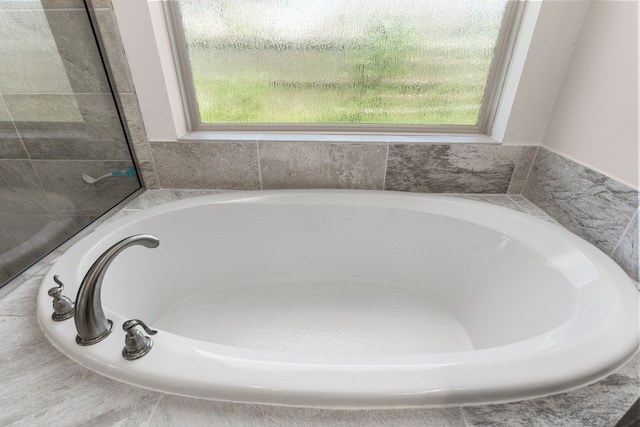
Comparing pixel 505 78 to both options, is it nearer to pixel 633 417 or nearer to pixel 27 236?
pixel 633 417

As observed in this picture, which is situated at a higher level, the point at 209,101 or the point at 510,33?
the point at 510,33

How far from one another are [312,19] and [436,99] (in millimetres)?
558

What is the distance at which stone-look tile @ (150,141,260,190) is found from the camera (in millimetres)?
1157

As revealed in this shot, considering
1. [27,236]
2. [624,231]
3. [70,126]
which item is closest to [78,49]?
[70,126]

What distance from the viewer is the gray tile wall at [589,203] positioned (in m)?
0.78

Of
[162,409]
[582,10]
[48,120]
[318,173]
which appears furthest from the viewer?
[318,173]

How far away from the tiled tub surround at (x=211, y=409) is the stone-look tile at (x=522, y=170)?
2.55 feet

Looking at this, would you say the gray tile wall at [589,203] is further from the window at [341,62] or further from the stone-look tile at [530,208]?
the window at [341,62]

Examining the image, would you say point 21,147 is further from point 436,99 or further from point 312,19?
point 436,99

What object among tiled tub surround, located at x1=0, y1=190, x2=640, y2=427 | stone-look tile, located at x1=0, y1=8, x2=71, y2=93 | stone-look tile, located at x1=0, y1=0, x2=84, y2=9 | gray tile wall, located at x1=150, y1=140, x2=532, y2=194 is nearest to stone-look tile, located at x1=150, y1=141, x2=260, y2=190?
gray tile wall, located at x1=150, y1=140, x2=532, y2=194

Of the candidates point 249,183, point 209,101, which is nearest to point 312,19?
point 209,101

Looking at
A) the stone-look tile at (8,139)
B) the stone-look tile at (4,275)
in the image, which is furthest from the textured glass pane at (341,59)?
the stone-look tile at (4,275)

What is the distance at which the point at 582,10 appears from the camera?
0.92 m

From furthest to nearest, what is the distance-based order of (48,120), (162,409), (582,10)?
(48,120) < (582,10) < (162,409)
